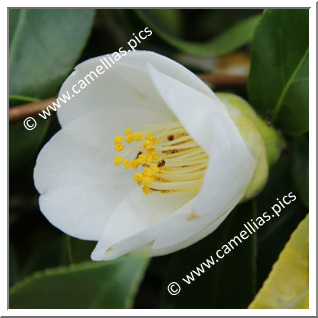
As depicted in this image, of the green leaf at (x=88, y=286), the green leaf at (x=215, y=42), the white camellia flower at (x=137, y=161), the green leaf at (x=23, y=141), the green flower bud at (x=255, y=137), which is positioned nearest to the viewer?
the green leaf at (x=88, y=286)

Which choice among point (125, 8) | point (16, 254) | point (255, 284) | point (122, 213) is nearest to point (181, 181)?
point (122, 213)

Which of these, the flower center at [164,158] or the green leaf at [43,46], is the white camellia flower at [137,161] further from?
the green leaf at [43,46]

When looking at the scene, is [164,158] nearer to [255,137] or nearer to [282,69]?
[255,137]

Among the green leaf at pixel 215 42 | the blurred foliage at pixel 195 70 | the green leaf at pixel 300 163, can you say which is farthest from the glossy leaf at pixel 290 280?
the green leaf at pixel 215 42

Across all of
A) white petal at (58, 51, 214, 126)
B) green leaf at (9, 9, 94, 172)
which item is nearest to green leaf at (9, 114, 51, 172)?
green leaf at (9, 9, 94, 172)

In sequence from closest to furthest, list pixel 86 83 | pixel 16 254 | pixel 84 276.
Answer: pixel 84 276 → pixel 86 83 → pixel 16 254
